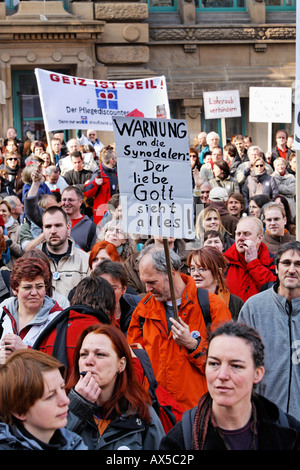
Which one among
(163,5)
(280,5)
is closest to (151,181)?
(163,5)

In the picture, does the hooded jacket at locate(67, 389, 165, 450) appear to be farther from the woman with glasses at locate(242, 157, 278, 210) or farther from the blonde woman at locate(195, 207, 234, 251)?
the woman with glasses at locate(242, 157, 278, 210)

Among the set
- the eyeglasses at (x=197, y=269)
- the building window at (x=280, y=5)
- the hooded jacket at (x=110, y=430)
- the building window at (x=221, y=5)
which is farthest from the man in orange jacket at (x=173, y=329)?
the building window at (x=280, y=5)

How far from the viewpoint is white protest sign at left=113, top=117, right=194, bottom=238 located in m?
5.09

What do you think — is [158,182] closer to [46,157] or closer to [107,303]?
[107,303]

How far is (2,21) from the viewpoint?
18.4 m

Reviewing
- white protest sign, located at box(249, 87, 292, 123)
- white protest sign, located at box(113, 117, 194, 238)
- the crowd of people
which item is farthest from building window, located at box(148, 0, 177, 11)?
white protest sign, located at box(113, 117, 194, 238)

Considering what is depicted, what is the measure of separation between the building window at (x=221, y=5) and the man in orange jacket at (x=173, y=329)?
54.2 ft

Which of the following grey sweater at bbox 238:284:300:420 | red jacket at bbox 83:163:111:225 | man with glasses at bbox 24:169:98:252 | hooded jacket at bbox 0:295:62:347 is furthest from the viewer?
red jacket at bbox 83:163:111:225

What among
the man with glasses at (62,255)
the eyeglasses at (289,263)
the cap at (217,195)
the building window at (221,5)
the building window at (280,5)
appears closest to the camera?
the eyeglasses at (289,263)

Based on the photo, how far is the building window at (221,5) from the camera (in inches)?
824

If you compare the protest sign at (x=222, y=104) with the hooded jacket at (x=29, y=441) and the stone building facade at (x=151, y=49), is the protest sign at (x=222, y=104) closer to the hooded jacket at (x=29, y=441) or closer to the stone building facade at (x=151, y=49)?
the stone building facade at (x=151, y=49)

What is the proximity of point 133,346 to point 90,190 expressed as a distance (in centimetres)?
563

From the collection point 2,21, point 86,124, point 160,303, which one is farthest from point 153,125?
point 2,21

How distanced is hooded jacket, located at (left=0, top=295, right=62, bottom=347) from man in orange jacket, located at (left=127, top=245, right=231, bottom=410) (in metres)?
0.48
